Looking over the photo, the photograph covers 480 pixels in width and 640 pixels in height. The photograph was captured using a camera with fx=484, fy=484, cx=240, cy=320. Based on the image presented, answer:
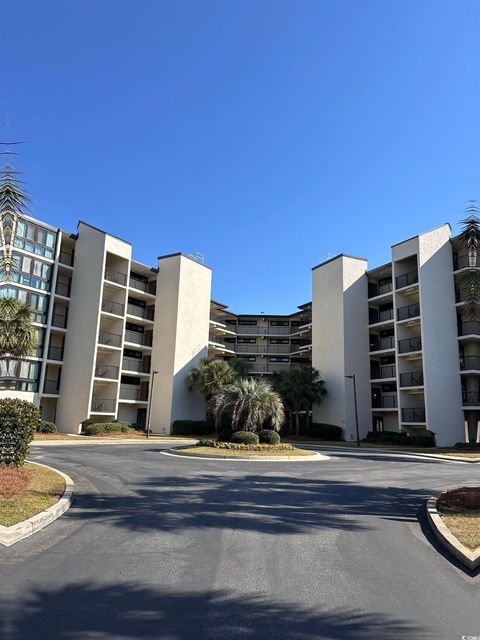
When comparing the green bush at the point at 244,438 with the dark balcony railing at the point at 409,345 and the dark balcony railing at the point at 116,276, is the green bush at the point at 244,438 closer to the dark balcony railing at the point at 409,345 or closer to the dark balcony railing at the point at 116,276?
the dark balcony railing at the point at 409,345

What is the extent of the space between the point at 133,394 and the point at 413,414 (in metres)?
24.3

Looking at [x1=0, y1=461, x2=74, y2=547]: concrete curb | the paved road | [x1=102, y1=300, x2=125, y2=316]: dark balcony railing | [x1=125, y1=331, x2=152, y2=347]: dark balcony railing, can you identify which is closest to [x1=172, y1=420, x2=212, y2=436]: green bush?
[x1=125, y1=331, x2=152, y2=347]: dark balcony railing

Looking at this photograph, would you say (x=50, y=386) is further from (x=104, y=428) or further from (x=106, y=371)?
(x=104, y=428)

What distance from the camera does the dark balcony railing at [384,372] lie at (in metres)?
43.0

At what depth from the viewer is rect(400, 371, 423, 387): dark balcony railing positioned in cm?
3888

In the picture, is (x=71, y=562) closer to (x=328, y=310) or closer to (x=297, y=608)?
(x=297, y=608)

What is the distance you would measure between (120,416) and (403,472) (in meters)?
31.0

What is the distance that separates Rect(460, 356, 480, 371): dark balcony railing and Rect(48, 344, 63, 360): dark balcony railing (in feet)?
109

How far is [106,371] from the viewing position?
41.2 meters

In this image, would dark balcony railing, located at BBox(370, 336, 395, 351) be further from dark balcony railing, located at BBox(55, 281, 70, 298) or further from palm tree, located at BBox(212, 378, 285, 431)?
dark balcony railing, located at BBox(55, 281, 70, 298)

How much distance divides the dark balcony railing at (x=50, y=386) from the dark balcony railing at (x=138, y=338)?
24.0 ft

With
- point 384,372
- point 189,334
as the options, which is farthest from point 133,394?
point 384,372

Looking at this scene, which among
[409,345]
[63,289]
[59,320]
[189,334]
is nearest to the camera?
[409,345]

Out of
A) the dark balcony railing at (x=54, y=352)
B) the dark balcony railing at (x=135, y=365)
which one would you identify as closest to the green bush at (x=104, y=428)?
the dark balcony railing at (x=135, y=365)
